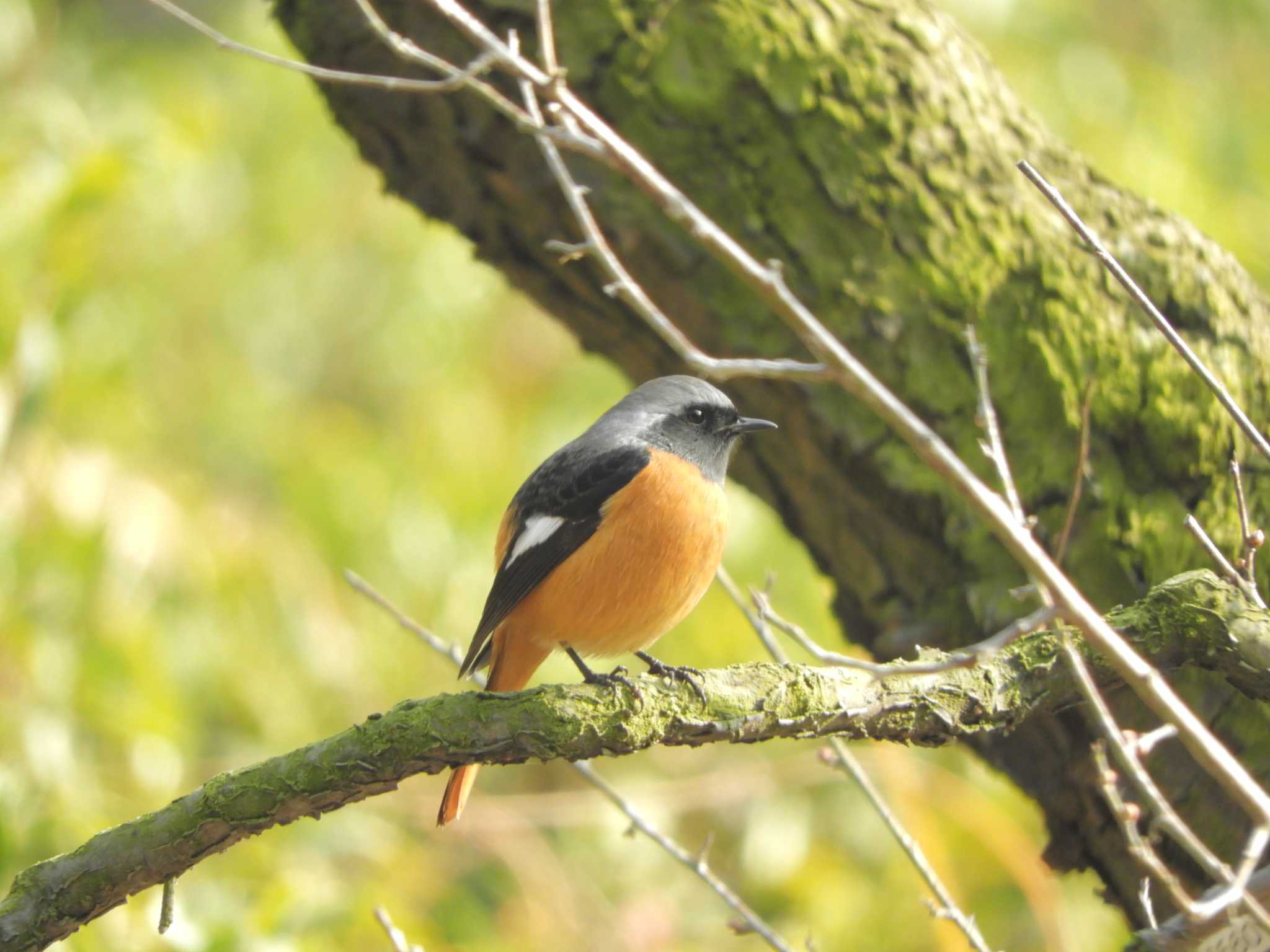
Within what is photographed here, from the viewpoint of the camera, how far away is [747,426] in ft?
11.5

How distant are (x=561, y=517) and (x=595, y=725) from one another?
46.0 inches

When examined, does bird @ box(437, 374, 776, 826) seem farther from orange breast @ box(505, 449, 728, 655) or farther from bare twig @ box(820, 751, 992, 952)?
bare twig @ box(820, 751, 992, 952)

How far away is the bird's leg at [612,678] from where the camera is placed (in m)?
2.40

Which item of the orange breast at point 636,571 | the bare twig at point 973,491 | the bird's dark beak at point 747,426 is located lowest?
the orange breast at point 636,571

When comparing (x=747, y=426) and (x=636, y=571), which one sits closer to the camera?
(x=636, y=571)

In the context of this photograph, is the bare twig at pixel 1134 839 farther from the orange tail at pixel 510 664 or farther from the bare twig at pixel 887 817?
the orange tail at pixel 510 664

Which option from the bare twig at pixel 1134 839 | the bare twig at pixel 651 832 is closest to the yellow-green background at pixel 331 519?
the bare twig at pixel 651 832

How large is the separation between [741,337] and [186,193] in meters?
5.73

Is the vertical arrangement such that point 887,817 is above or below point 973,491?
below

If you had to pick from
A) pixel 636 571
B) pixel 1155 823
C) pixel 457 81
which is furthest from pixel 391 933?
pixel 457 81

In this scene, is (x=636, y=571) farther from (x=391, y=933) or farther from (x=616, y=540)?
(x=391, y=933)

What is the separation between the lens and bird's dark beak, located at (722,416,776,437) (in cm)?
343

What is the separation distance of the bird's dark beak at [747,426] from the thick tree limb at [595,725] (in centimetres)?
106

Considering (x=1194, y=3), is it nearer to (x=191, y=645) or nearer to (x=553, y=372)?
(x=553, y=372)
